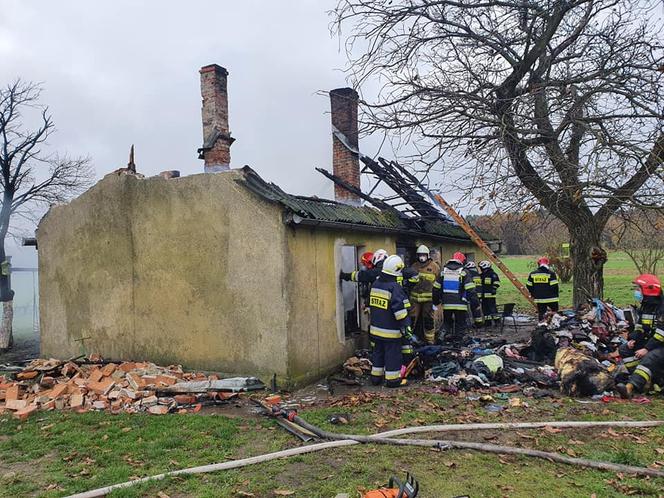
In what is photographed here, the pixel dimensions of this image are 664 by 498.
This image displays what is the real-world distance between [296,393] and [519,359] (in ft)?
13.1

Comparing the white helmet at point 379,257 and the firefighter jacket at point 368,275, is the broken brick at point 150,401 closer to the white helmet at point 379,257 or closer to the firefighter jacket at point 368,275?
the firefighter jacket at point 368,275

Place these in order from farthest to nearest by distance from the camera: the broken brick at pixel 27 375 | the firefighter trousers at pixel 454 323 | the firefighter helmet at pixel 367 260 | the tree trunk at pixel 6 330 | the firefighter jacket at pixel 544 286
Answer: the tree trunk at pixel 6 330, the firefighter jacket at pixel 544 286, the firefighter trousers at pixel 454 323, the firefighter helmet at pixel 367 260, the broken brick at pixel 27 375

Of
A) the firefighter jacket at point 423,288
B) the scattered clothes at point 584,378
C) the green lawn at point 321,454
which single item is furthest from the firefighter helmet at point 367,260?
the scattered clothes at point 584,378

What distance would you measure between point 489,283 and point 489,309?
780 mm

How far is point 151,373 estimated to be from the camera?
8.27 m

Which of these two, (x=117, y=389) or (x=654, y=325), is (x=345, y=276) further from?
(x=654, y=325)

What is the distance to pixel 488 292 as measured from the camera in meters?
13.8

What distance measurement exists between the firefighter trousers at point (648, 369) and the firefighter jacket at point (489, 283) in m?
6.70

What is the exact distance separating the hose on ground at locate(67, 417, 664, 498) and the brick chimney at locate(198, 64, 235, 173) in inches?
210

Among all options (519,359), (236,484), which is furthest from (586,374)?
(236,484)

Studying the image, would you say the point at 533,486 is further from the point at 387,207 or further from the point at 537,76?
the point at 387,207

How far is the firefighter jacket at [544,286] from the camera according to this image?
39.8ft

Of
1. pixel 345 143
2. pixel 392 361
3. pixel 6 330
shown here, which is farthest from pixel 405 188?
pixel 6 330

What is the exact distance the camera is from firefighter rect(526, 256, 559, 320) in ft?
39.9
